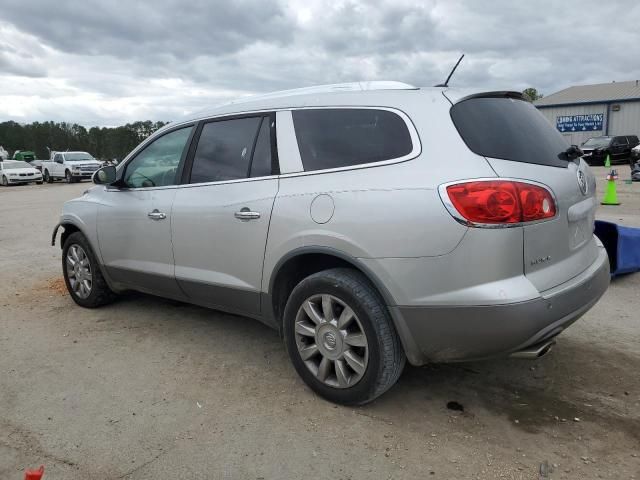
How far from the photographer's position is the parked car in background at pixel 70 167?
30.7 m

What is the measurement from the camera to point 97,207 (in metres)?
4.86

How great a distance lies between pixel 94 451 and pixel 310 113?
88.6 inches

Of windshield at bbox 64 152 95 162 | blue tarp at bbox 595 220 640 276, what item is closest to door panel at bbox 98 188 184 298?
blue tarp at bbox 595 220 640 276

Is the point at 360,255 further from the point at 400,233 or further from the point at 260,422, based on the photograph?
the point at 260,422

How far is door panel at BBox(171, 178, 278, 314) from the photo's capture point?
3480 millimetres

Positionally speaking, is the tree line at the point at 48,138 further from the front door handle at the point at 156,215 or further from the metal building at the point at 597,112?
the front door handle at the point at 156,215

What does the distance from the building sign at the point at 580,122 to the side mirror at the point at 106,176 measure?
42626 mm

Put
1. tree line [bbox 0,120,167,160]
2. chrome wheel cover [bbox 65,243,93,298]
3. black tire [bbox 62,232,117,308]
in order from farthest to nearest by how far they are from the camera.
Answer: tree line [bbox 0,120,167,160] < chrome wheel cover [bbox 65,243,93,298] < black tire [bbox 62,232,117,308]

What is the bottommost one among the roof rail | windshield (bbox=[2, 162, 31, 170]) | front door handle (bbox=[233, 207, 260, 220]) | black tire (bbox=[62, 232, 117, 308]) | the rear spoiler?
black tire (bbox=[62, 232, 117, 308])

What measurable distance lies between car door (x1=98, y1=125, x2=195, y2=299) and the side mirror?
0.06 meters

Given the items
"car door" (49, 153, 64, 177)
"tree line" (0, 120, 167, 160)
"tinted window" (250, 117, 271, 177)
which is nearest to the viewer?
"tinted window" (250, 117, 271, 177)

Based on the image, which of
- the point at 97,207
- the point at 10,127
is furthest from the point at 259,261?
the point at 10,127

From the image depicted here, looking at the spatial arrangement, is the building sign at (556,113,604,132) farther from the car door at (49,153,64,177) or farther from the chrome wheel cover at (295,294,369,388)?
the chrome wheel cover at (295,294,369,388)

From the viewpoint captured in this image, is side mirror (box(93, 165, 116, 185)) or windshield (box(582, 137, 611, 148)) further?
windshield (box(582, 137, 611, 148))
